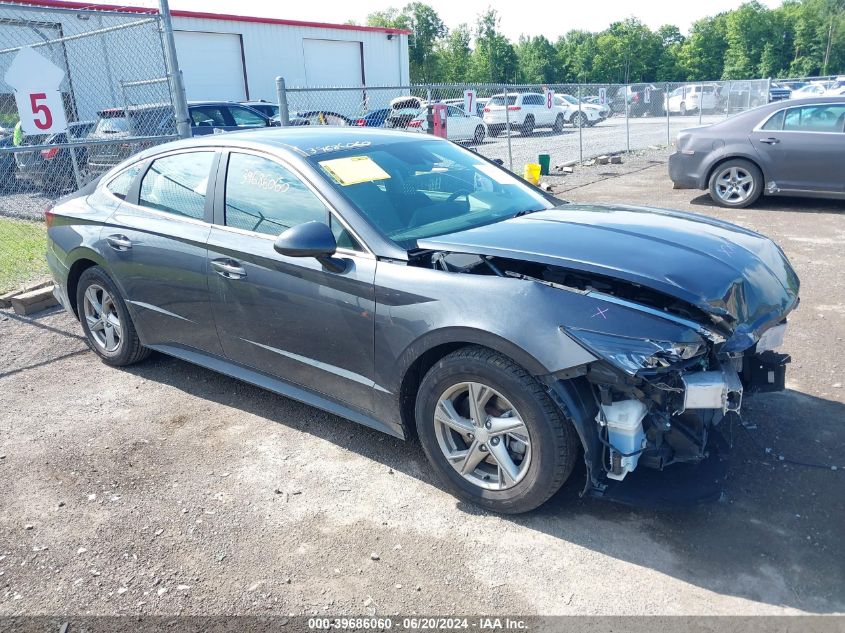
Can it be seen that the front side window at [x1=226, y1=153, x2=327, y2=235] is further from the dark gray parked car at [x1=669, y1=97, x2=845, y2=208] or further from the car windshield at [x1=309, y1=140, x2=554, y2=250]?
the dark gray parked car at [x1=669, y1=97, x2=845, y2=208]

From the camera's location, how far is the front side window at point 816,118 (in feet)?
29.7

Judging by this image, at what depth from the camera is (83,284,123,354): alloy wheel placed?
4.92 meters

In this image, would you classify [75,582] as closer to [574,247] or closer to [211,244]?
[211,244]

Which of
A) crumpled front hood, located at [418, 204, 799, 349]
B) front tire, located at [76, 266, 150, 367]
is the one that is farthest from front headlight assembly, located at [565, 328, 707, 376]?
front tire, located at [76, 266, 150, 367]

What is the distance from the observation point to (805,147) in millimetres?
9164

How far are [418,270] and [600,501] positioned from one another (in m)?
1.38

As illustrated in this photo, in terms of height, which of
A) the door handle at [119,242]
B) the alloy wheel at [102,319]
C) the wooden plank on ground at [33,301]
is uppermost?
the door handle at [119,242]

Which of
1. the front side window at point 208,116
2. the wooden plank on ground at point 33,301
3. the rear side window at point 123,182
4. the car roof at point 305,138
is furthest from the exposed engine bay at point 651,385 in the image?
the front side window at point 208,116

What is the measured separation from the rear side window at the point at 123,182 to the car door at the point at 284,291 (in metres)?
1.03

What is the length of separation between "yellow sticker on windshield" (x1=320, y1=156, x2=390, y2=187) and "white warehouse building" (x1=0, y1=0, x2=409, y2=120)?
50.3ft

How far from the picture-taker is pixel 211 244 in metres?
4.00

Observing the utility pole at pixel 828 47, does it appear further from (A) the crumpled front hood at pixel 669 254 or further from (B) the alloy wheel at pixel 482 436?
(B) the alloy wheel at pixel 482 436

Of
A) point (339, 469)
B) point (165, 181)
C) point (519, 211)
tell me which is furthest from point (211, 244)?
point (519, 211)

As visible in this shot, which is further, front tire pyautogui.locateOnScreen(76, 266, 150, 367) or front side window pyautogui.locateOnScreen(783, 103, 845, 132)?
front side window pyautogui.locateOnScreen(783, 103, 845, 132)
